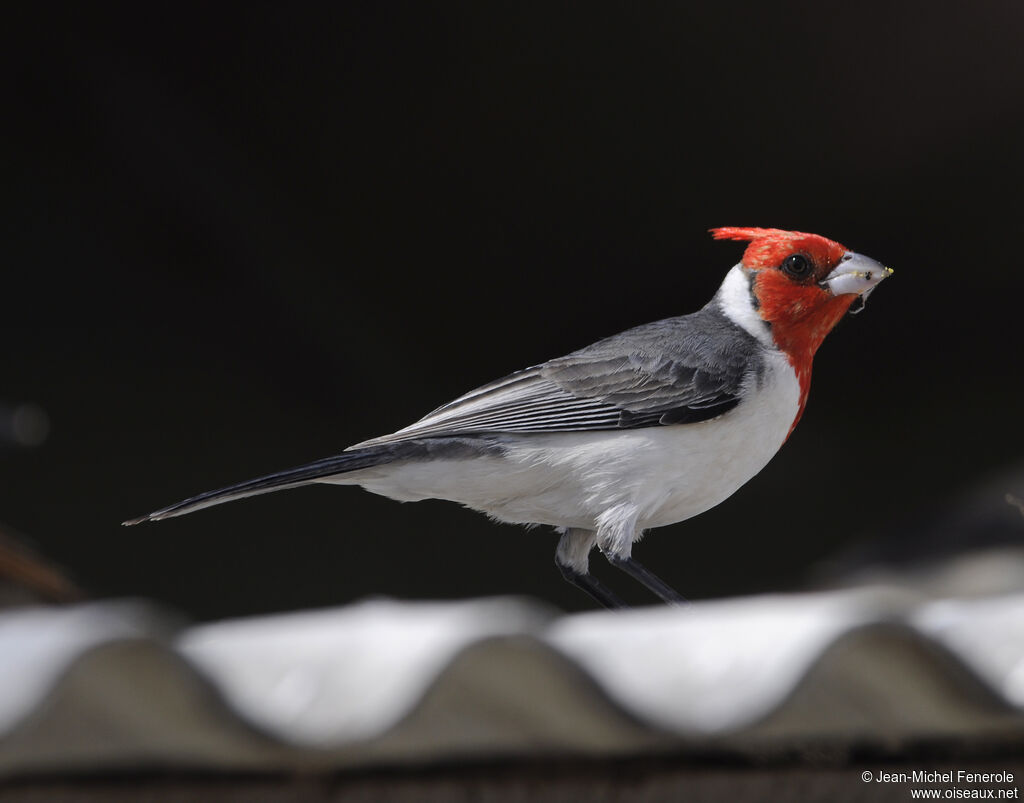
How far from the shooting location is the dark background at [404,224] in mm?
3510

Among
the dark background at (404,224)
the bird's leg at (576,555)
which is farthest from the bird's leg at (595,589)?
the dark background at (404,224)

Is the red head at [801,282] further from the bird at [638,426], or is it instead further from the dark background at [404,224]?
the dark background at [404,224]

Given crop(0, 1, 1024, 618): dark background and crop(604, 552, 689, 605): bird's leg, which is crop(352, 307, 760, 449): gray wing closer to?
crop(604, 552, 689, 605): bird's leg

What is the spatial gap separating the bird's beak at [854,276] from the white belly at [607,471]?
166mm

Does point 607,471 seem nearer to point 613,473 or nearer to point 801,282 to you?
point 613,473

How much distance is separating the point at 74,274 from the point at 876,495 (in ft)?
12.0

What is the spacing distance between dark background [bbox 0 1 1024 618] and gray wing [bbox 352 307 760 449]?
6.32 ft

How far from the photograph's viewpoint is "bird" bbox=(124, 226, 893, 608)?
1.46 m

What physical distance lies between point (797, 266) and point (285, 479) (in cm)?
71

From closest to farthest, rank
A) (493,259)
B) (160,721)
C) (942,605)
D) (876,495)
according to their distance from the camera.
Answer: (160,721) < (942,605) < (493,259) < (876,495)

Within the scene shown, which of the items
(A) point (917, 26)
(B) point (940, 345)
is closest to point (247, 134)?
(A) point (917, 26)

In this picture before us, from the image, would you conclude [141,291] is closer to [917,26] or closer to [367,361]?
[367,361]

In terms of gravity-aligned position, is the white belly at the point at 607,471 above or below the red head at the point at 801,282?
below

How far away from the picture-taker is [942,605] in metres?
1.12
